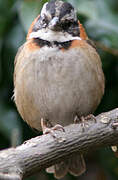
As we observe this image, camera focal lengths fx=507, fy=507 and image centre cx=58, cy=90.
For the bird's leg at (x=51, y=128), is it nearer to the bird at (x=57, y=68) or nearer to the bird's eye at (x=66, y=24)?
the bird at (x=57, y=68)

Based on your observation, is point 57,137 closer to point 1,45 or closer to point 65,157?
point 65,157

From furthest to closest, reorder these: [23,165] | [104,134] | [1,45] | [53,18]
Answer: [1,45]
[53,18]
[104,134]
[23,165]

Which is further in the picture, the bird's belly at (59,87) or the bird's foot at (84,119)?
the bird's belly at (59,87)

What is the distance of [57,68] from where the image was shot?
3.64 meters

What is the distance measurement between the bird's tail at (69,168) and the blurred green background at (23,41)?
0.79 feet

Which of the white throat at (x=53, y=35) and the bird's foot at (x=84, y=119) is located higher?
the white throat at (x=53, y=35)

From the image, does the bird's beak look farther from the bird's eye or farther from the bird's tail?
the bird's tail

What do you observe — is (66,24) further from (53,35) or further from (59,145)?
(59,145)

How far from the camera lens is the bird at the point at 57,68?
3646 mm

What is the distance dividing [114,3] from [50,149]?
1575mm

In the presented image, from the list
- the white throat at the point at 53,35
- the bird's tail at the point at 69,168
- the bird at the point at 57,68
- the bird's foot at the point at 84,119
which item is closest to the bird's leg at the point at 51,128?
the bird at the point at 57,68

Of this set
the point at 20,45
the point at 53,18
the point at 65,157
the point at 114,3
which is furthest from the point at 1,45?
the point at 65,157

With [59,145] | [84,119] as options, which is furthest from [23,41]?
[59,145]

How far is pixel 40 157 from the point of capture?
3152 millimetres
